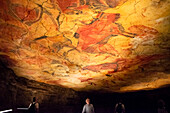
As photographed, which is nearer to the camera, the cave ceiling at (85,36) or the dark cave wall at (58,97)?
the cave ceiling at (85,36)

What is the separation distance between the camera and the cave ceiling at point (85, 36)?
7.80 feet

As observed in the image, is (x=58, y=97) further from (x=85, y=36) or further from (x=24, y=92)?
(x=85, y=36)

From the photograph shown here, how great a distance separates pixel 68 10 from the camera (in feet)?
8.02

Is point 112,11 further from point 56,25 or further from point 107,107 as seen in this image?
point 107,107

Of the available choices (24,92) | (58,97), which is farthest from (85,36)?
(58,97)

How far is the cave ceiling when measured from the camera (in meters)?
2.38

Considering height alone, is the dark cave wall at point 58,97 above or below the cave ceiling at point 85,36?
below

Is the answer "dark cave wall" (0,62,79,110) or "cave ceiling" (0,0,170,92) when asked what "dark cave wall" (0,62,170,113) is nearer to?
"dark cave wall" (0,62,79,110)

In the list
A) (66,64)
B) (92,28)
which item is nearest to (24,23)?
(92,28)

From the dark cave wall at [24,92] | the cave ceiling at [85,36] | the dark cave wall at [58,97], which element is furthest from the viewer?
the dark cave wall at [58,97]

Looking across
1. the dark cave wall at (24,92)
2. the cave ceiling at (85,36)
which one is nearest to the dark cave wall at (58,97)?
the dark cave wall at (24,92)

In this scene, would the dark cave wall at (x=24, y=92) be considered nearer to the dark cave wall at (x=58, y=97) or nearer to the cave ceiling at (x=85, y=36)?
the dark cave wall at (x=58, y=97)

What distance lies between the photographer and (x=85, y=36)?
10.3 ft

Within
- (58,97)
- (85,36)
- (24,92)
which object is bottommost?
(58,97)
